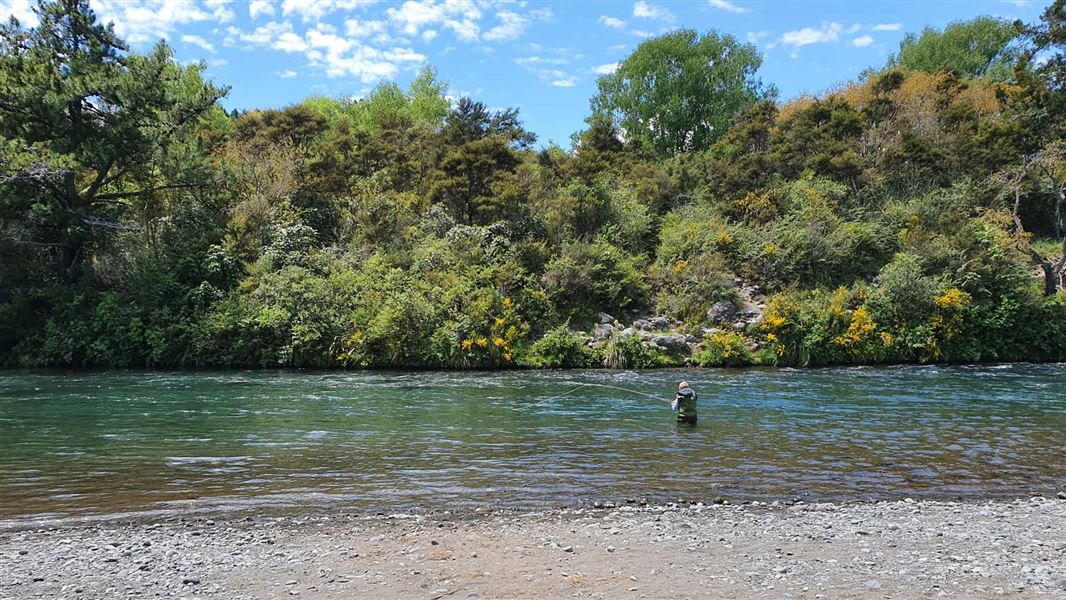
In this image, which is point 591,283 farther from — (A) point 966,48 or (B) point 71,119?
(A) point 966,48

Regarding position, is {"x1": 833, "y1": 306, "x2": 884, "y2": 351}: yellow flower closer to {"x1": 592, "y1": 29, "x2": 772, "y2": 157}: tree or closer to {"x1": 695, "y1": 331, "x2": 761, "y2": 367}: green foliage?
{"x1": 695, "y1": 331, "x2": 761, "y2": 367}: green foliage

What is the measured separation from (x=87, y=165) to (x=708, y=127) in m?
44.5

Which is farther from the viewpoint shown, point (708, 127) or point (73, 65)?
point (708, 127)

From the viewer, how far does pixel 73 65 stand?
25656 mm

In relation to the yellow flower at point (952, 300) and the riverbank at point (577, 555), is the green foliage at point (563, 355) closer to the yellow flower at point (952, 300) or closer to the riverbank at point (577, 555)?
the yellow flower at point (952, 300)

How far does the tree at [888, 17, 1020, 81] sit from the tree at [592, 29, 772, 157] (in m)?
12.7

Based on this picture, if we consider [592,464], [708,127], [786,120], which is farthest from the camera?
[708,127]

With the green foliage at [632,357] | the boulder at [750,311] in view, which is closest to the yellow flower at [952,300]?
the boulder at [750,311]

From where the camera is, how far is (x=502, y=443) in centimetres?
1200

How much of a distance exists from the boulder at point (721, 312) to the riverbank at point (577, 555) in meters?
17.4

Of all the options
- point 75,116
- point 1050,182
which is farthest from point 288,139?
point 1050,182

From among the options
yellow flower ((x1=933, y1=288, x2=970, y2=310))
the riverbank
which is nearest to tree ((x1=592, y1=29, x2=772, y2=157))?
yellow flower ((x1=933, y1=288, x2=970, y2=310))

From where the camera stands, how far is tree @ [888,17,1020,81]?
50562 millimetres

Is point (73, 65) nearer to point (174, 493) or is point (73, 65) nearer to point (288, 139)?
point (288, 139)
